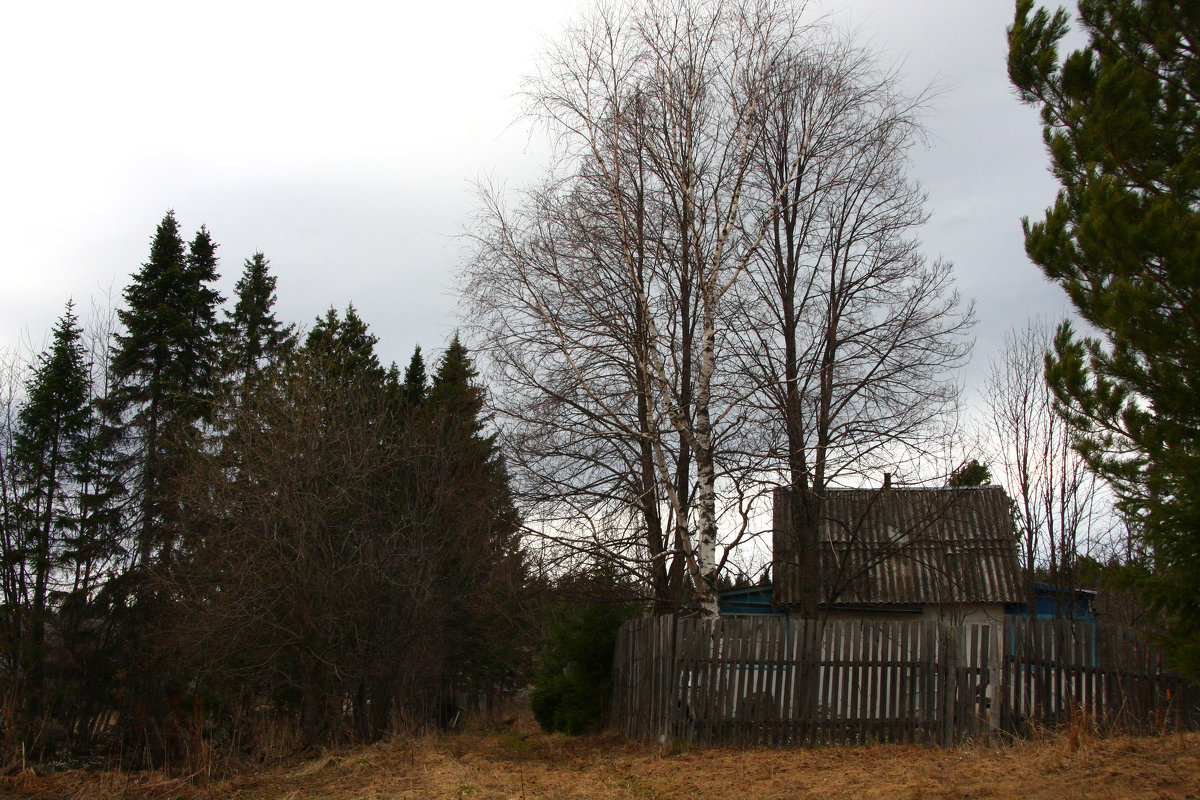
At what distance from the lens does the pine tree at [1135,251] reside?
610cm

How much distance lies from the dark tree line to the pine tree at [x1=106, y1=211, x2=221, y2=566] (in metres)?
0.06

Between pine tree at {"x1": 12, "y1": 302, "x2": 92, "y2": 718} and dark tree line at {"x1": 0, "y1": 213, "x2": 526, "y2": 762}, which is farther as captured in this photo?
pine tree at {"x1": 12, "y1": 302, "x2": 92, "y2": 718}

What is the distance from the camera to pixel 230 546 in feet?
51.7

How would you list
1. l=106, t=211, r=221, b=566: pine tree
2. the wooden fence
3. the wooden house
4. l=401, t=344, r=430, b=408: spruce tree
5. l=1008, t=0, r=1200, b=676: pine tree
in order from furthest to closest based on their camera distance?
l=401, t=344, r=430, b=408: spruce tree → l=106, t=211, r=221, b=566: pine tree → the wooden house → the wooden fence → l=1008, t=0, r=1200, b=676: pine tree

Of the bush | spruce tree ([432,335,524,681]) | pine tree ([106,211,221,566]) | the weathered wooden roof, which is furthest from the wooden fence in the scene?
pine tree ([106,211,221,566])

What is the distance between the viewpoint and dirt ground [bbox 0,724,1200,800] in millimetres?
6566

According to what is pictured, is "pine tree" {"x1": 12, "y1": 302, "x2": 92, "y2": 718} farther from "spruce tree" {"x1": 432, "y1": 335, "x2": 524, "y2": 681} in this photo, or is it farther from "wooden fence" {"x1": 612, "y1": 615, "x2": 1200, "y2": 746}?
"wooden fence" {"x1": 612, "y1": 615, "x2": 1200, "y2": 746}

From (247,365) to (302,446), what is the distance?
845 centimetres

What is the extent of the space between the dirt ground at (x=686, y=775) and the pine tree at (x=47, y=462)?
32.0 ft

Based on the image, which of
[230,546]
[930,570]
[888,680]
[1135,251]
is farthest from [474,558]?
[1135,251]

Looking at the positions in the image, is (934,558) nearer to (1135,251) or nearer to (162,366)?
(1135,251)

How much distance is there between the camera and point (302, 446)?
51.9ft

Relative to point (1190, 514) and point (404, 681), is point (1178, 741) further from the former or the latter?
point (404, 681)

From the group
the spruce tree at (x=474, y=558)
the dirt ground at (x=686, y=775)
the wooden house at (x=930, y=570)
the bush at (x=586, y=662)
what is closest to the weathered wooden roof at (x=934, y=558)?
the wooden house at (x=930, y=570)
